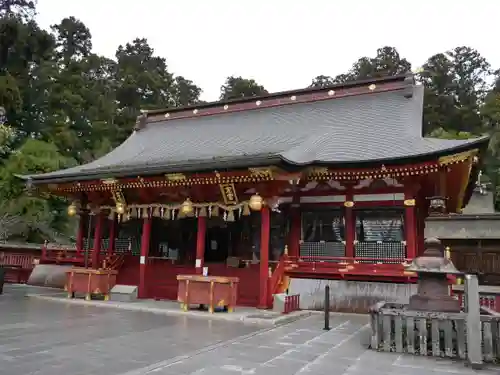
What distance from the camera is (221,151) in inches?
619

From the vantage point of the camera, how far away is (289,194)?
47.1 feet

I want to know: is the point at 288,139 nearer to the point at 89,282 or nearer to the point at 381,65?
the point at 89,282

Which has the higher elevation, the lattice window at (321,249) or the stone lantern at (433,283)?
the lattice window at (321,249)

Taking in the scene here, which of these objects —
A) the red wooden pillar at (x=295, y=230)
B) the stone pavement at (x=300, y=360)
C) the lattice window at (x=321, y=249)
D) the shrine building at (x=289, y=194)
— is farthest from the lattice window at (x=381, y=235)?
the stone pavement at (x=300, y=360)

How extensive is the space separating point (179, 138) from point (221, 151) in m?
4.43

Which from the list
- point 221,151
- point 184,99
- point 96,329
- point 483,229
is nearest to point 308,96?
point 221,151

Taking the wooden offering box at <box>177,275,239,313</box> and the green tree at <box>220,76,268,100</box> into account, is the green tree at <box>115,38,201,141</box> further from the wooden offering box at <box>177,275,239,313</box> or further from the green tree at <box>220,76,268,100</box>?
the wooden offering box at <box>177,275,239,313</box>

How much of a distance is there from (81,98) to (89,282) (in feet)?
84.5

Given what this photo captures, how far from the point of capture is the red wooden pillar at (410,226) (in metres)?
12.4

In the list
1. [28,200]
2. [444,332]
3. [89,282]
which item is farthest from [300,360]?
[28,200]

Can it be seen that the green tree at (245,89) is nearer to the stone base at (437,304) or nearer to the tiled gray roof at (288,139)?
the tiled gray roof at (288,139)

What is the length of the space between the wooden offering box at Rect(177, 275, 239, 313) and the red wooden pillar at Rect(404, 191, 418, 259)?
17.3 feet

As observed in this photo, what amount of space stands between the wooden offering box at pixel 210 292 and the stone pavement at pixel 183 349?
1086 millimetres

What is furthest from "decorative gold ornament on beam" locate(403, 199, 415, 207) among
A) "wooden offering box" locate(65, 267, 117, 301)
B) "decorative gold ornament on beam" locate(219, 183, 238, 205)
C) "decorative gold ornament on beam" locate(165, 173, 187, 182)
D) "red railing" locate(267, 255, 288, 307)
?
"wooden offering box" locate(65, 267, 117, 301)
